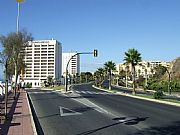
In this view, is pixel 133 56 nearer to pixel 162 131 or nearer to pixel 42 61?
pixel 162 131

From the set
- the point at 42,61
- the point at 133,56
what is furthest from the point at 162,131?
the point at 42,61

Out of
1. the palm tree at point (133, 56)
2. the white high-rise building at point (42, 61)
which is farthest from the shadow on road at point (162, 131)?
the white high-rise building at point (42, 61)

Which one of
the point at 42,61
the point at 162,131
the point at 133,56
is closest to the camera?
the point at 162,131

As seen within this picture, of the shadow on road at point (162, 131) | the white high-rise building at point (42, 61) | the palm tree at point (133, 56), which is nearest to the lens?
the shadow on road at point (162, 131)

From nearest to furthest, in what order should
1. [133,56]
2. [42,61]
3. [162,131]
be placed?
[162,131], [133,56], [42,61]

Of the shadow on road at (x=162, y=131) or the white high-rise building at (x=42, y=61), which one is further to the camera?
the white high-rise building at (x=42, y=61)

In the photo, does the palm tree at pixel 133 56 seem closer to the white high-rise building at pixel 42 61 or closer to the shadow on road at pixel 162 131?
the shadow on road at pixel 162 131

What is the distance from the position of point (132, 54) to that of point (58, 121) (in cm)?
3929

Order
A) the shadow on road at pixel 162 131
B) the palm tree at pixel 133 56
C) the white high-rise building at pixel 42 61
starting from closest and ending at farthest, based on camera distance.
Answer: the shadow on road at pixel 162 131 < the palm tree at pixel 133 56 < the white high-rise building at pixel 42 61

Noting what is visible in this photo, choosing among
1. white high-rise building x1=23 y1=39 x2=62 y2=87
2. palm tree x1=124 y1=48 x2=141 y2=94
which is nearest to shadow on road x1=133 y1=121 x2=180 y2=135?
palm tree x1=124 y1=48 x2=141 y2=94

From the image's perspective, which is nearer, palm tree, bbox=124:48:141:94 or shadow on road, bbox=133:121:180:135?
shadow on road, bbox=133:121:180:135

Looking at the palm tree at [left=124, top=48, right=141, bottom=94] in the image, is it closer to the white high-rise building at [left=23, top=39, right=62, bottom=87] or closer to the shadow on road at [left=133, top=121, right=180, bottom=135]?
the shadow on road at [left=133, top=121, right=180, bottom=135]

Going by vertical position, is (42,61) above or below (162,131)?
above

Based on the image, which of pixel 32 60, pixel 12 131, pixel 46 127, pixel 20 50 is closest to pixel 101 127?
pixel 46 127
